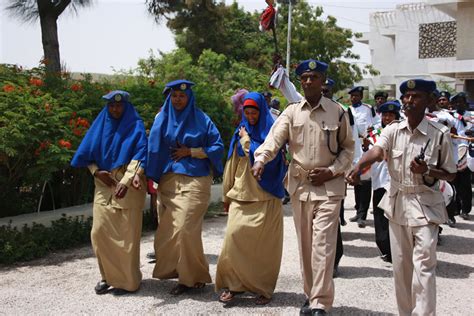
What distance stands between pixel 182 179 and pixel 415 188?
7.10 ft

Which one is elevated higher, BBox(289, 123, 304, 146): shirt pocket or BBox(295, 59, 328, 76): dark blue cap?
BBox(295, 59, 328, 76): dark blue cap

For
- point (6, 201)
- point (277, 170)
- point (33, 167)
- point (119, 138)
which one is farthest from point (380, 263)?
point (6, 201)

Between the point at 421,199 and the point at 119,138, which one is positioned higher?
the point at 119,138

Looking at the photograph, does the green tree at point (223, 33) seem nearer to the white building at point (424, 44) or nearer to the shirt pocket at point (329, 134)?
the white building at point (424, 44)

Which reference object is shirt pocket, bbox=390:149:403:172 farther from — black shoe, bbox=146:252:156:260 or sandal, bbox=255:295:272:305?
black shoe, bbox=146:252:156:260

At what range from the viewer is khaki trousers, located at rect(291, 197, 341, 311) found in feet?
14.3

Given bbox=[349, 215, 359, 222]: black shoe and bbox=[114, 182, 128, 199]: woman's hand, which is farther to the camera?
bbox=[349, 215, 359, 222]: black shoe

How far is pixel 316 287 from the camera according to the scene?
14.4ft

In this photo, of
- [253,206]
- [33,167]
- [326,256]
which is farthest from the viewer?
[33,167]

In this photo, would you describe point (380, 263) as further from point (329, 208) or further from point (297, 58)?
point (297, 58)

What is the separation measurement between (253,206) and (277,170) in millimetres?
394

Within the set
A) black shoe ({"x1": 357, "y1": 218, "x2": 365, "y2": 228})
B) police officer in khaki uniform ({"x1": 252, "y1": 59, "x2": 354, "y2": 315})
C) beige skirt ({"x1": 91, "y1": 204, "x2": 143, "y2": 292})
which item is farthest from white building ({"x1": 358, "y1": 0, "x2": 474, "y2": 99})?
beige skirt ({"x1": 91, "y1": 204, "x2": 143, "y2": 292})

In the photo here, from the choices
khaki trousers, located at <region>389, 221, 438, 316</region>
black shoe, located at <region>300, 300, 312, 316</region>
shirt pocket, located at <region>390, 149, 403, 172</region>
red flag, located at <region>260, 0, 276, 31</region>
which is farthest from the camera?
red flag, located at <region>260, 0, 276, 31</region>

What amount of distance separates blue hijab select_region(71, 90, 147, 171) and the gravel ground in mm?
1239
